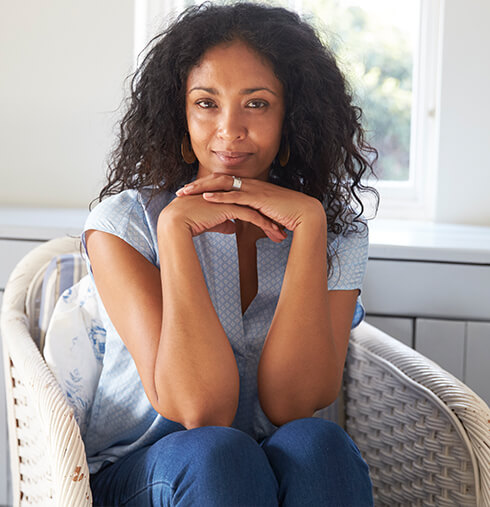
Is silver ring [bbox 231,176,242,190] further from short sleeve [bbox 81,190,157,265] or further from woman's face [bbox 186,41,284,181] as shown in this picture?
short sleeve [bbox 81,190,157,265]

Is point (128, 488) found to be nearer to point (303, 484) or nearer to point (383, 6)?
point (303, 484)

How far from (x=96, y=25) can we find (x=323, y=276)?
1.16 meters

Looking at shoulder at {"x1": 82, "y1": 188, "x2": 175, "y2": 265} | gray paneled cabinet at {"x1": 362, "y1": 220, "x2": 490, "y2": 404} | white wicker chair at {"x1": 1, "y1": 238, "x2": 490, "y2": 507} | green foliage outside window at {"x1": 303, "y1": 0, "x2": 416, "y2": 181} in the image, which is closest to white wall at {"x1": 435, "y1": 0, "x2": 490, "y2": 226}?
green foliage outside window at {"x1": 303, "y1": 0, "x2": 416, "y2": 181}

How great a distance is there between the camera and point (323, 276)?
38.6 inches

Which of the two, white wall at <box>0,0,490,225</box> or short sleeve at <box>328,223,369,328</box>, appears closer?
short sleeve at <box>328,223,369,328</box>

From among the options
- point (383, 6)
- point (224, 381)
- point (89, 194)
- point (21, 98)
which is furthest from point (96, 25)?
point (224, 381)

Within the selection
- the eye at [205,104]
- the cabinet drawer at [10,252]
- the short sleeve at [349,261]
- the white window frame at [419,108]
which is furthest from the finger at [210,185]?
the white window frame at [419,108]

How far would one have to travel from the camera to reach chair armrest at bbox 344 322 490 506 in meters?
0.96

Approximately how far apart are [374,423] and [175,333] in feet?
1.54

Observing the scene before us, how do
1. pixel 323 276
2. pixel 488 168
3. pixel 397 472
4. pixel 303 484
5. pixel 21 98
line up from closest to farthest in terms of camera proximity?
pixel 303 484 < pixel 323 276 < pixel 397 472 < pixel 488 168 < pixel 21 98

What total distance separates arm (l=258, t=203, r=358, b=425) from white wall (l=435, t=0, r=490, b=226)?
34.1 inches

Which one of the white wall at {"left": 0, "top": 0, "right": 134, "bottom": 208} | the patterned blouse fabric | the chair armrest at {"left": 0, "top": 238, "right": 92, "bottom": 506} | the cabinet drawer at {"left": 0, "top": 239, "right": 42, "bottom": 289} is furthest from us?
the white wall at {"left": 0, "top": 0, "right": 134, "bottom": 208}

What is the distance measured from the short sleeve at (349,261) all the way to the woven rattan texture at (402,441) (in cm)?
17

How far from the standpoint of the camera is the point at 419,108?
185cm
